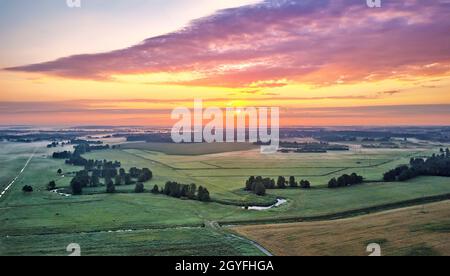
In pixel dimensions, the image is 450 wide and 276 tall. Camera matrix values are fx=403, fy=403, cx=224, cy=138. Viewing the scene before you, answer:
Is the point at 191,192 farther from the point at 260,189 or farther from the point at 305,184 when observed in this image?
the point at 305,184

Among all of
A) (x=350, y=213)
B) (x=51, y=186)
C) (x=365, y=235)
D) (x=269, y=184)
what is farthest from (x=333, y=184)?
(x=51, y=186)

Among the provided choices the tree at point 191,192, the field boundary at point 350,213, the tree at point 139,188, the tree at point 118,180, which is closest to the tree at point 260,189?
the tree at point 191,192

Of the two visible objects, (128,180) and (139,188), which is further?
(128,180)

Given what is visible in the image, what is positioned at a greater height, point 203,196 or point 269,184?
point 269,184

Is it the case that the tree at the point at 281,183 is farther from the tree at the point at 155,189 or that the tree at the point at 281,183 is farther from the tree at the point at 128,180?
the tree at the point at 128,180

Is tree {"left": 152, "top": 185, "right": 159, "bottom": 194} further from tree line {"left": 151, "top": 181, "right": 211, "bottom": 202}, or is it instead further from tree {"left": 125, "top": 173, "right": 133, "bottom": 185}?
tree {"left": 125, "top": 173, "right": 133, "bottom": 185}

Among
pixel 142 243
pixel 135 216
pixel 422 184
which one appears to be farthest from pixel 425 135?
pixel 142 243
